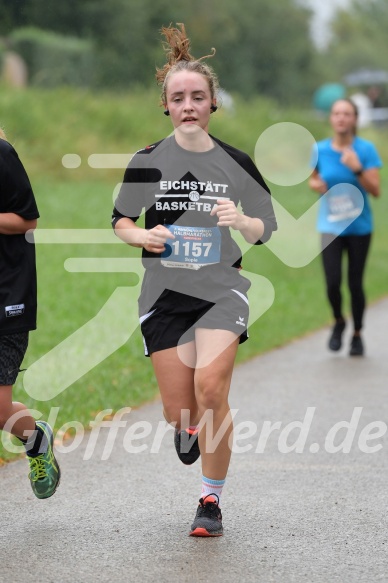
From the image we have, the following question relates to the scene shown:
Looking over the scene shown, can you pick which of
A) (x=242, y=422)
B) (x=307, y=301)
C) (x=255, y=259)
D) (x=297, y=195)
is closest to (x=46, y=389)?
(x=242, y=422)

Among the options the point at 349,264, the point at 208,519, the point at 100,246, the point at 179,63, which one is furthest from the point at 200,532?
the point at 100,246

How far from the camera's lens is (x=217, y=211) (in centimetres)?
528

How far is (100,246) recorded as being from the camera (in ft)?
61.8

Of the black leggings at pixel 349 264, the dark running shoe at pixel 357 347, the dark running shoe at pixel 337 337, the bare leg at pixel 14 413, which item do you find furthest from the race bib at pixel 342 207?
the bare leg at pixel 14 413

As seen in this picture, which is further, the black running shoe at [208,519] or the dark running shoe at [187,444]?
the dark running shoe at [187,444]

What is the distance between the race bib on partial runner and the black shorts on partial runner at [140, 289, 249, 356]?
5.9 inches

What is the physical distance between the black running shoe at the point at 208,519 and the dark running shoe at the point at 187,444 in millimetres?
451

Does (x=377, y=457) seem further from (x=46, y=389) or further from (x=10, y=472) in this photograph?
(x=46, y=389)

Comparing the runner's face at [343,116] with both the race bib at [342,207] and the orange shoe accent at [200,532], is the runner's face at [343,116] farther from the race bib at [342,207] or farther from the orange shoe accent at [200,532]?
the orange shoe accent at [200,532]

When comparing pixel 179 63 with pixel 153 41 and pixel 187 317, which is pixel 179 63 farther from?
pixel 153 41

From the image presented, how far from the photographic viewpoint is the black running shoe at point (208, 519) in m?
5.32

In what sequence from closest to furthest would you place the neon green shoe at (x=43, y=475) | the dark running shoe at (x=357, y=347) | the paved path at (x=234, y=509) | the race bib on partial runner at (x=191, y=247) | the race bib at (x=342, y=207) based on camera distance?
the paved path at (x=234, y=509) → the race bib on partial runner at (x=191, y=247) → the neon green shoe at (x=43, y=475) → the race bib at (x=342, y=207) → the dark running shoe at (x=357, y=347)

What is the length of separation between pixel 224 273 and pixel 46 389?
3682mm

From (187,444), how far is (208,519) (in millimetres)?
579
